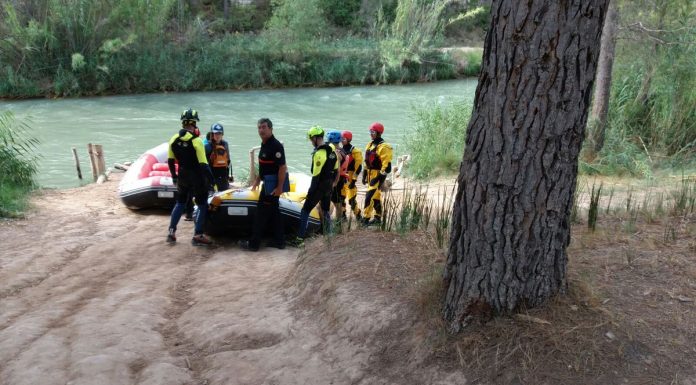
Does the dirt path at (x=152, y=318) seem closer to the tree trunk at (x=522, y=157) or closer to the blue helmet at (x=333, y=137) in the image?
the tree trunk at (x=522, y=157)

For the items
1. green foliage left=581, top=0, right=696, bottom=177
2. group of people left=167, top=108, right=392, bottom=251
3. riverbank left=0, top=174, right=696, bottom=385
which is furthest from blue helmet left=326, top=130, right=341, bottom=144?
green foliage left=581, top=0, right=696, bottom=177

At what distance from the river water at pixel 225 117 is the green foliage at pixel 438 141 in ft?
4.24

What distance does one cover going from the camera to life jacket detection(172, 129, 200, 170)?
7.23 m

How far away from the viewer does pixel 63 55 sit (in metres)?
29.3

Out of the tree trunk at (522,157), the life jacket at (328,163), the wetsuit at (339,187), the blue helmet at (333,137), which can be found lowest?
the wetsuit at (339,187)

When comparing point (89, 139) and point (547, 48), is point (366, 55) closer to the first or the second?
point (89, 139)

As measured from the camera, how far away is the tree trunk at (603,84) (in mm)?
11367

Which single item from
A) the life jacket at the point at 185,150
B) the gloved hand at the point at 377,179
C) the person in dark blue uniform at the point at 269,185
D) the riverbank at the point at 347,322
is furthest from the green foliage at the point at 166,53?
the riverbank at the point at 347,322

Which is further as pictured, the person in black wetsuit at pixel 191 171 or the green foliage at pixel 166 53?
the green foliage at pixel 166 53

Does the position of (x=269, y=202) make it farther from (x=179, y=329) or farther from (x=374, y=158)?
(x=179, y=329)

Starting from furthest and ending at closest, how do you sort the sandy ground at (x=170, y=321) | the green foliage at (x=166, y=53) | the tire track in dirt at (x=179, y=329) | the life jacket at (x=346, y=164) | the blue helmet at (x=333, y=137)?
the green foliage at (x=166, y=53) → the life jacket at (x=346, y=164) → the blue helmet at (x=333, y=137) → the tire track in dirt at (x=179, y=329) → the sandy ground at (x=170, y=321)

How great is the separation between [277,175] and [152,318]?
8.29ft

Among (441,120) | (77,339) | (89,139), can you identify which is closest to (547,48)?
(77,339)

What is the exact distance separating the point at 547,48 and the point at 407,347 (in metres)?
1.82
